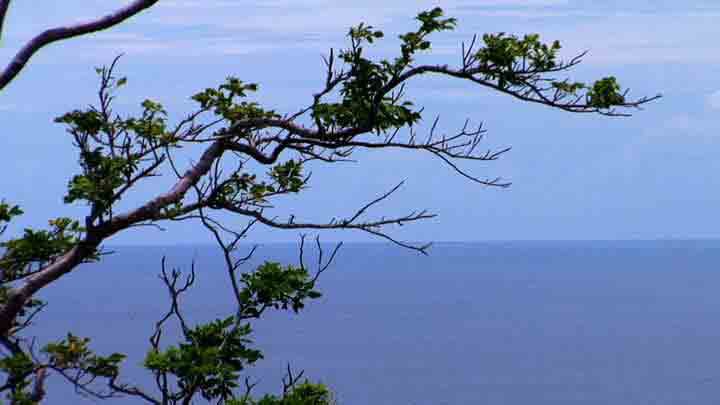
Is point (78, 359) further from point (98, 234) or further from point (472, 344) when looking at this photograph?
point (472, 344)

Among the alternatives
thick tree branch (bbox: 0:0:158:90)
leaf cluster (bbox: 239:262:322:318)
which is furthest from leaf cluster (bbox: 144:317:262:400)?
thick tree branch (bbox: 0:0:158:90)

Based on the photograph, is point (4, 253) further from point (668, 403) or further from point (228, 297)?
point (228, 297)

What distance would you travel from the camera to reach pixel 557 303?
177750mm

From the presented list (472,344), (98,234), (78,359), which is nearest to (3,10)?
(98,234)

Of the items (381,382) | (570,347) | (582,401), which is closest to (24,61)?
(582,401)

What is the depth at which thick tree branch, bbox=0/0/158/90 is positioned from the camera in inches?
311

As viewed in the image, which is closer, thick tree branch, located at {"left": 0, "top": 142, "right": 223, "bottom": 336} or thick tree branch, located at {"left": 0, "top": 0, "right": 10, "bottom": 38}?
thick tree branch, located at {"left": 0, "top": 0, "right": 10, "bottom": 38}

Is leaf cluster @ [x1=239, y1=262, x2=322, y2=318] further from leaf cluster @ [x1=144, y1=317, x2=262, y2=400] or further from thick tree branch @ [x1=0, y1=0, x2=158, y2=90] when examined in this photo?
thick tree branch @ [x1=0, y1=0, x2=158, y2=90]

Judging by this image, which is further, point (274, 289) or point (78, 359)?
point (274, 289)

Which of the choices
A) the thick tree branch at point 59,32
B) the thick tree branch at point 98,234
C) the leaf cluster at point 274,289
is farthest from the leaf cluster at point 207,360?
the thick tree branch at point 59,32

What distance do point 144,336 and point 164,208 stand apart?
377 feet

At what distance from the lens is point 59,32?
316 inches

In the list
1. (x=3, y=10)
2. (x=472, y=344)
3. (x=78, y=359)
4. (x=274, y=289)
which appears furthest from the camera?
(x=472, y=344)

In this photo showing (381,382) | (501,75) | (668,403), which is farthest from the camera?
(381,382)
